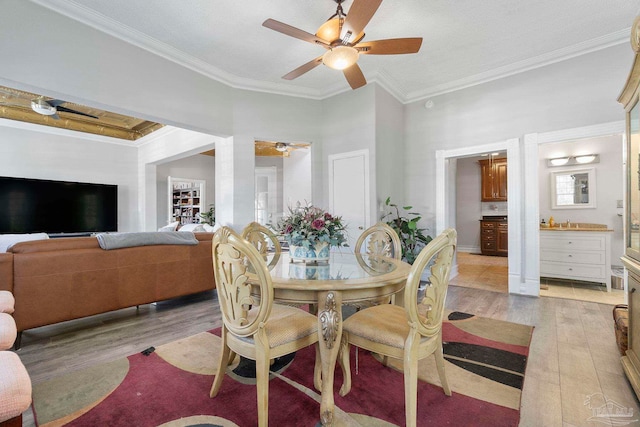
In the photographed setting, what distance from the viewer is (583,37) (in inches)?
134

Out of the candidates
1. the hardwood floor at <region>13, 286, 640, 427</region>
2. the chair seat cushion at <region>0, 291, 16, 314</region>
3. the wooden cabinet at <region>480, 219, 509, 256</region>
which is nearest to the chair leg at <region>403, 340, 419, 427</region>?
the hardwood floor at <region>13, 286, 640, 427</region>

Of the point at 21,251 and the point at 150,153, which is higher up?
the point at 150,153

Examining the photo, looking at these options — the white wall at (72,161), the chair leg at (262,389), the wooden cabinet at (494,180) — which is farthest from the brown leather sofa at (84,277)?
the wooden cabinet at (494,180)

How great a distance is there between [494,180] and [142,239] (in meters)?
7.79

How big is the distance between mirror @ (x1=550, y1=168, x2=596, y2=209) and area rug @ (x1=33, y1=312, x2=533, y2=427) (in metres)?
4.58

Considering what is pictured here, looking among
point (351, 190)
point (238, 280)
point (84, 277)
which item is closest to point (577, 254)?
point (351, 190)

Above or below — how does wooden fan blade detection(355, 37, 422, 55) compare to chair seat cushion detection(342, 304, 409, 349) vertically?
above

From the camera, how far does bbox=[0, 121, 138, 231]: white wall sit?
5.66 m

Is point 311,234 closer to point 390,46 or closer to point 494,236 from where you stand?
point 390,46

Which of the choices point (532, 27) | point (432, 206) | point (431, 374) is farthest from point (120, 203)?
point (532, 27)

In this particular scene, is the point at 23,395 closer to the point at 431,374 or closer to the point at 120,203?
the point at 431,374

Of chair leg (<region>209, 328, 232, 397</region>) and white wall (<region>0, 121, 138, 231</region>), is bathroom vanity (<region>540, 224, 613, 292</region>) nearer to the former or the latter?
chair leg (<region>209, 328, 232, 397</region>)

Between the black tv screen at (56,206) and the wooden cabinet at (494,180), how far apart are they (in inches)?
358

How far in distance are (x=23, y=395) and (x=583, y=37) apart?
5398mm
